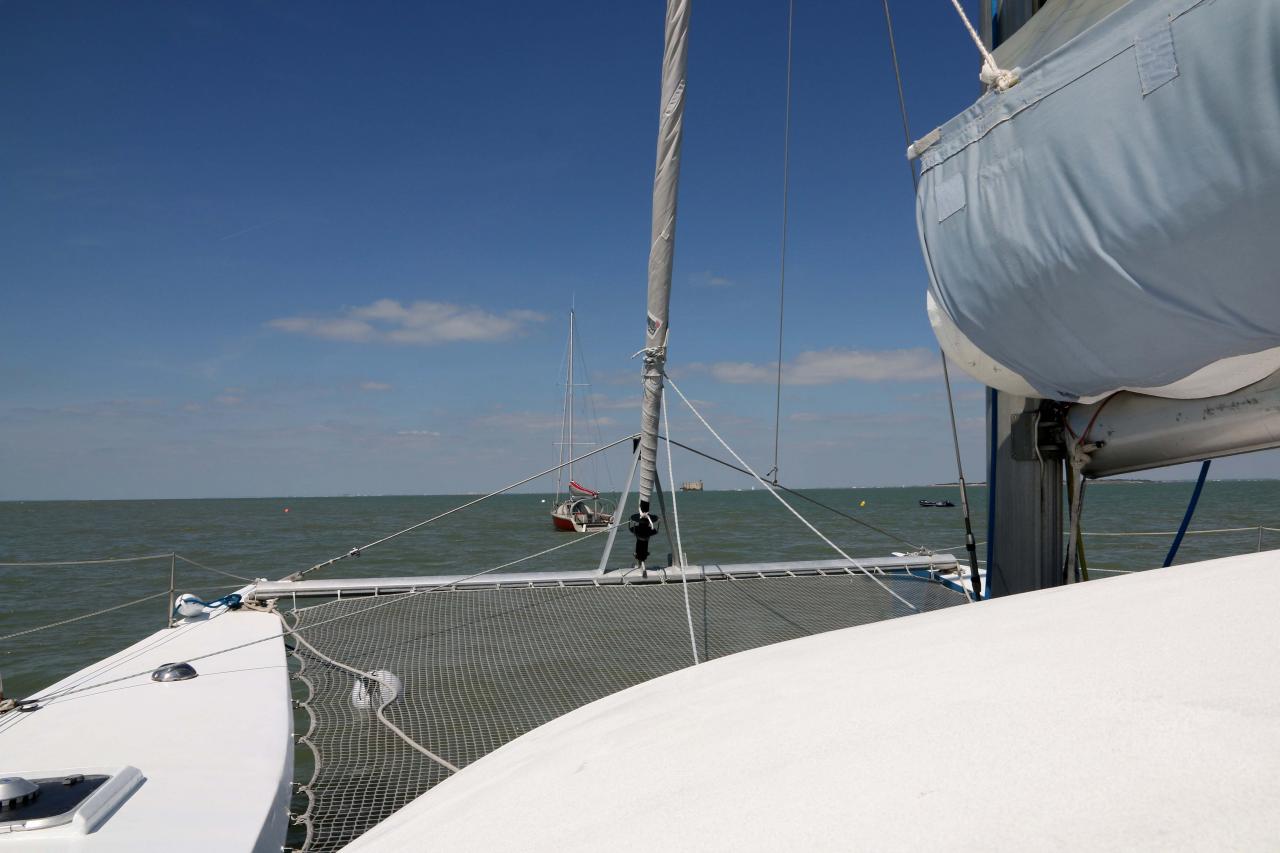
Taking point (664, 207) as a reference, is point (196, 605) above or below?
below

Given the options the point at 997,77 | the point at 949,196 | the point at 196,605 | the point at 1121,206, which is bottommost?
the point at 196,605

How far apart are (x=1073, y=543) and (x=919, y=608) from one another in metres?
1.32

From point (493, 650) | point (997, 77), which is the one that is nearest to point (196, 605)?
point (493, 650)

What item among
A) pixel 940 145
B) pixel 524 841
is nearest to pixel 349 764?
pixel 524 841

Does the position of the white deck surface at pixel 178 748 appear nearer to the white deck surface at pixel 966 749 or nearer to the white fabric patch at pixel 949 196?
the white deck surface at pixel 966 749

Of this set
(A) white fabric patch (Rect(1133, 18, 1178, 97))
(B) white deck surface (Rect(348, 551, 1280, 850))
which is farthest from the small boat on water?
(B) white deck surface (Rect(348, 551, 1280, 850))

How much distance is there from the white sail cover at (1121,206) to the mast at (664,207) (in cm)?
165

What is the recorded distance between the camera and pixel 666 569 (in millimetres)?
5324

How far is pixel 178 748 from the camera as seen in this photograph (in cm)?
238

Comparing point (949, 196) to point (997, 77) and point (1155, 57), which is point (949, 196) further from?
point (1155, 57)

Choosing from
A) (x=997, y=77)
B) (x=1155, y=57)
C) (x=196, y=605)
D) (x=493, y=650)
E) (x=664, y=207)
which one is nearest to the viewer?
(x=1155, y=57)

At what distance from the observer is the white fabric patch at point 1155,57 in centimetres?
169

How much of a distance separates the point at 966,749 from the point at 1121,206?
1.47 m

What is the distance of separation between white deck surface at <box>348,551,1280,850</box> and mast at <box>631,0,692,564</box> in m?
3.08
